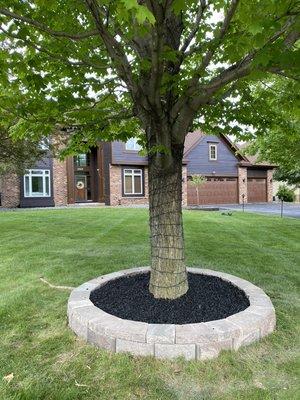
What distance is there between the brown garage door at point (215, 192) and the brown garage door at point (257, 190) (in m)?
1.78

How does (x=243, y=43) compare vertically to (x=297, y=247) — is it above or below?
above

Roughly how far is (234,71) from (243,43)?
38cm

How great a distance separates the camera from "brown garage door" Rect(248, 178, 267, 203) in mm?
31469

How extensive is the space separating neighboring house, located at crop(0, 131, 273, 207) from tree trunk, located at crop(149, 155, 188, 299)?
19244 millimetres

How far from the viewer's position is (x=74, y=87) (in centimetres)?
422

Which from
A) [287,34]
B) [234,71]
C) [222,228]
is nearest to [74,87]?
[234,71]

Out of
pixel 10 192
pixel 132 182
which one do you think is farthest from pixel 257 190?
pixel 10 192

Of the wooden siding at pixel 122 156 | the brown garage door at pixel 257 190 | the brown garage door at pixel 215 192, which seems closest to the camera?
the wooden siding at pixel 122 156

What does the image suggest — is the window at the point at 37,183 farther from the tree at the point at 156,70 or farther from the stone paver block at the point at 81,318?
the stone paver block at the point at 81,318

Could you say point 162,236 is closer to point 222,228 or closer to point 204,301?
point 204,301

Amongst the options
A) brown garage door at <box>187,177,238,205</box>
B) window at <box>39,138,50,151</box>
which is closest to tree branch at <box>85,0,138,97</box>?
window at <box>39,138,50,151</box>

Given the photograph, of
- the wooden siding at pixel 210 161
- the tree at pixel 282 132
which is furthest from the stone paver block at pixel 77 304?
the wooden siding at pixel 210 161

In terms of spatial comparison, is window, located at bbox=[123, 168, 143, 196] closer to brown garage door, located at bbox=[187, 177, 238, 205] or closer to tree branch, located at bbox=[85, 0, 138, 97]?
brown garage door, located at bbox=[187, 177, 238, 205]

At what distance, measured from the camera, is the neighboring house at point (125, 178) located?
2478cm
